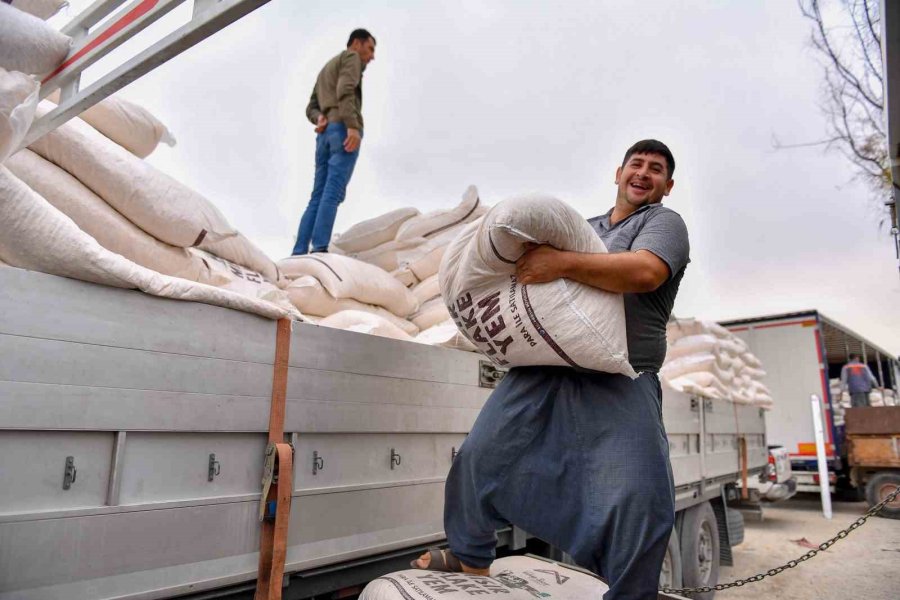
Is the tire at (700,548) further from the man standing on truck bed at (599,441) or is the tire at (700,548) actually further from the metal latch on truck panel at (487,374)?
Result: the man standing on truck bed at (599,441)

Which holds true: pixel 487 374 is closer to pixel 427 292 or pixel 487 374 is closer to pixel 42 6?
pixel 427 292

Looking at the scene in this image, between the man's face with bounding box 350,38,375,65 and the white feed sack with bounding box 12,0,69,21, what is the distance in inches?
97.9

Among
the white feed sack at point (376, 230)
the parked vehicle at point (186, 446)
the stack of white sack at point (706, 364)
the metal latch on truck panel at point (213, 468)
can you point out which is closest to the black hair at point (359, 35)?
the white feed sack at point (376, 230)

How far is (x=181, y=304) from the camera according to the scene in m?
1.54

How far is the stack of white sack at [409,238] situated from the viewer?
3.90 m

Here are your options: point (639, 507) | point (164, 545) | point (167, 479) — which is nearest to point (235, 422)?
point (167, 479)

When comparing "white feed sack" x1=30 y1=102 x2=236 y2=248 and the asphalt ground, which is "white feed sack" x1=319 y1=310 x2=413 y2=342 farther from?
the asphalt ground

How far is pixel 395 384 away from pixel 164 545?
88 cm

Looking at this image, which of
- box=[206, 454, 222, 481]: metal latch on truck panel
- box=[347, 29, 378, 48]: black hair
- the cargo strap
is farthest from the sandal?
box=[347, 29, 378, 48]: black hair

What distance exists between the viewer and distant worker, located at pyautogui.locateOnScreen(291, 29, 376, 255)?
3.93 m

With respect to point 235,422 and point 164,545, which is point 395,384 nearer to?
point 235,422

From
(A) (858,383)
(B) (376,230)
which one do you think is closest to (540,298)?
(B) (376,230)

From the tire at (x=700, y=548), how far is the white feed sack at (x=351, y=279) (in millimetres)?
2510

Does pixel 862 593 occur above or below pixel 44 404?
below
